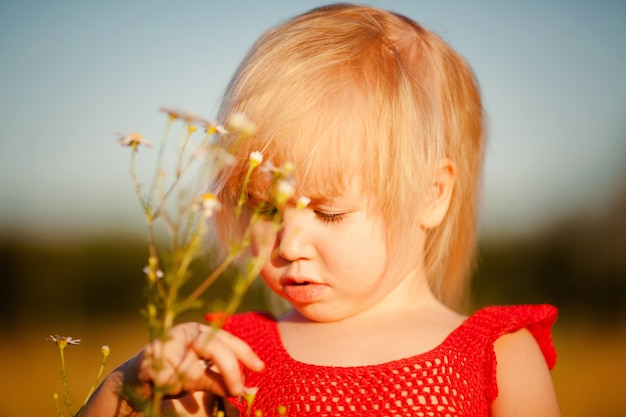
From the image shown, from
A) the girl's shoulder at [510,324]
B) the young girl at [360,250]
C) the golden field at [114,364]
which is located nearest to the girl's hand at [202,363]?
the young girl at [360,250]

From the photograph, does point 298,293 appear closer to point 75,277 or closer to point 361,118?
point 361,118

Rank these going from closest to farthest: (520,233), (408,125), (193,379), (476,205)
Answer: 1. (193,379)
2. (408,125)
3. (476,205)
4. (520,233)

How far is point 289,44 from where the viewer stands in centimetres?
231

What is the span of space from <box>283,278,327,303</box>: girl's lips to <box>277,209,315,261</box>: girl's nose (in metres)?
0.09

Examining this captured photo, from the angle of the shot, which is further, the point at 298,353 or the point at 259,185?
the point at 298,353

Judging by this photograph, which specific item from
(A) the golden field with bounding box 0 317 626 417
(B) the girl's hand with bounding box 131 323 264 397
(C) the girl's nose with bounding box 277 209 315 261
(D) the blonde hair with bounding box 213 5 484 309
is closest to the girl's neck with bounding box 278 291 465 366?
(D) the blonde hair with bounding box 213 5 484 309

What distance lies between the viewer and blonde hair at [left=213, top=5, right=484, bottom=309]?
6.85ft

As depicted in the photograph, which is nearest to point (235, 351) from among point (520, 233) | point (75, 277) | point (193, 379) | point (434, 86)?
point (193, 379)

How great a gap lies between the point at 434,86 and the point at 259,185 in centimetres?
72

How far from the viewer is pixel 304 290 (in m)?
2.10

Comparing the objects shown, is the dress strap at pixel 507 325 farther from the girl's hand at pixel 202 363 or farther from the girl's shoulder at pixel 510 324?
the girl's hand at pixel 202 363

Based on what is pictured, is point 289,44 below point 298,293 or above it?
above

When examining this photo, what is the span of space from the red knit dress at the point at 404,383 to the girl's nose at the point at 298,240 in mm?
358

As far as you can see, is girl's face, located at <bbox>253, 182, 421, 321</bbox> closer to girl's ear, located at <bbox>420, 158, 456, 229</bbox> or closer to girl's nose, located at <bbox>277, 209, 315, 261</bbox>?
girl's nose, located at <bbox>277, 209, 315, 261</bbox>
